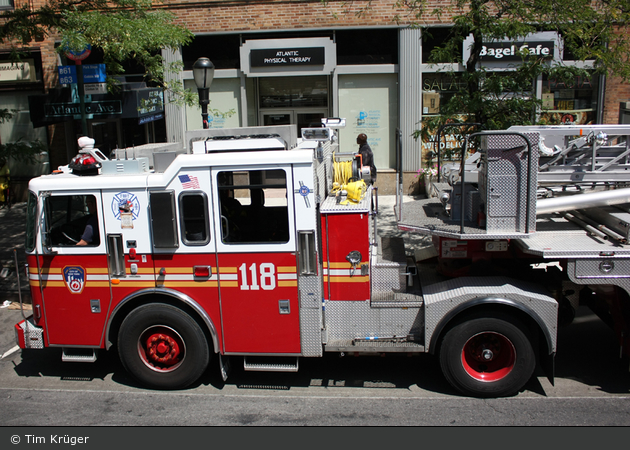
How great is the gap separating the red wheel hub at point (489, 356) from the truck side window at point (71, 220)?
12.9 ft

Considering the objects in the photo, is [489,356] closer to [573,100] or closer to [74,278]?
[74,278]

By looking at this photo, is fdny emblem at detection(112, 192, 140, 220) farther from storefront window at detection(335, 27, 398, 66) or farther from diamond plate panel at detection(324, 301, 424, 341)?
storefront window at detection(335, 27, 398, 66)

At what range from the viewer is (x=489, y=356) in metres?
5.56

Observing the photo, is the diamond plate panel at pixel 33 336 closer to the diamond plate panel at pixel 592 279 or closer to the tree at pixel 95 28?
the tree at pixel 95 28

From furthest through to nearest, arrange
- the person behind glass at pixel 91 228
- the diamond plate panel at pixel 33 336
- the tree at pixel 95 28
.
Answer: the tree at pixel 95 28 → the diamond plate panel at pixel 33 336 → the person behind glass at pixel 91 228

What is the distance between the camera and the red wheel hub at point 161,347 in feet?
19.2

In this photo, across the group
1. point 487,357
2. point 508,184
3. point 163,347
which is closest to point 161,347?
point 163,347

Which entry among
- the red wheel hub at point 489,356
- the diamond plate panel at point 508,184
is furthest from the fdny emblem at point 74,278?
the diamond plate panel at point 508,184

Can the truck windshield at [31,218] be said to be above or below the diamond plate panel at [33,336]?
above

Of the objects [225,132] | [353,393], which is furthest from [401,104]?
[353,393]

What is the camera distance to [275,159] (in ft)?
17.6

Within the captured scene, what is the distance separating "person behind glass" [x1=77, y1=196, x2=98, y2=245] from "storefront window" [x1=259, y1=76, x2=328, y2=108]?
10790 millimetres

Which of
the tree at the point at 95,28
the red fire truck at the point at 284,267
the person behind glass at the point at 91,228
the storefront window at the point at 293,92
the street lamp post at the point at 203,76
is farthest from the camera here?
the storefront window at the point at 293,92

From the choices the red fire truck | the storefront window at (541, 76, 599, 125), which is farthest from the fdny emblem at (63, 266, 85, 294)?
the storefront window at (541, 76, 599, 125)
